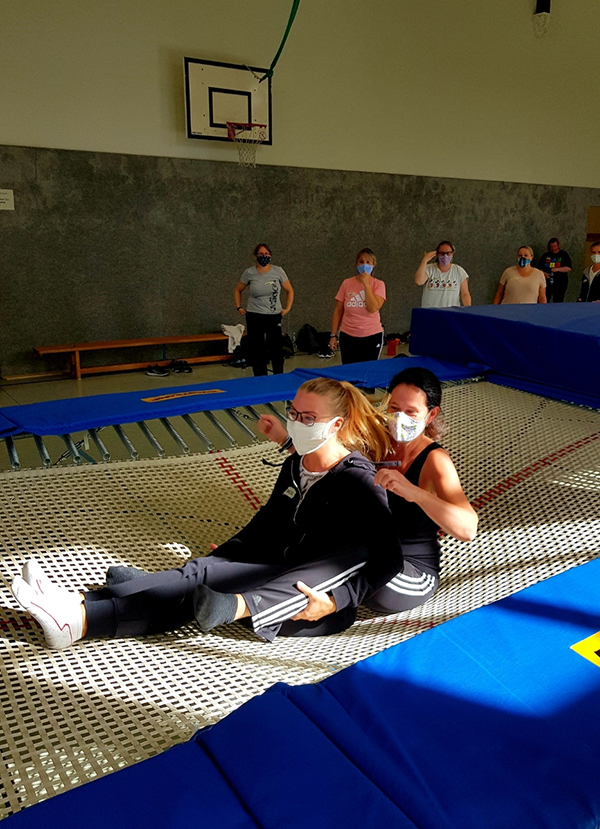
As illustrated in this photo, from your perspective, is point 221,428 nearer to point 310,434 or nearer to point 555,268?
point 310,434

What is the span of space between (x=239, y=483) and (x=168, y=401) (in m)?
0.75

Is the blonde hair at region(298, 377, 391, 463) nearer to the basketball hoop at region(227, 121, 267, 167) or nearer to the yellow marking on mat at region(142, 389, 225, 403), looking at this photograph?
the yellow marking on mat at region(142, 389, 225, 403)

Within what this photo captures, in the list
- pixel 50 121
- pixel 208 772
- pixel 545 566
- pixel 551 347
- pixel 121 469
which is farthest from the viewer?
pixel 50 121

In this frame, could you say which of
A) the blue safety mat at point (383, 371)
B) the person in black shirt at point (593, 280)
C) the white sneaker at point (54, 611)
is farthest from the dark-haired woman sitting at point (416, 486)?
the person in black shirt at point (593, 280)

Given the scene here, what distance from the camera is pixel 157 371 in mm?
6734

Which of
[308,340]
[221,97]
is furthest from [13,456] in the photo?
[308,340]

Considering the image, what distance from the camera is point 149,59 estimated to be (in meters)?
6.44

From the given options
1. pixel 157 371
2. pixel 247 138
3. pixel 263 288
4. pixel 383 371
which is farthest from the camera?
pixel 247 138

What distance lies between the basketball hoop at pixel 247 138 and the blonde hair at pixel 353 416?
19.0ft

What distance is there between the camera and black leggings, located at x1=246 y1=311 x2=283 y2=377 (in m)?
5.95

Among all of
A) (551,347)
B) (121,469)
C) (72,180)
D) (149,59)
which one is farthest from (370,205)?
(121,469)

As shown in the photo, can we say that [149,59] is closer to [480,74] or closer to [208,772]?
[480,74]

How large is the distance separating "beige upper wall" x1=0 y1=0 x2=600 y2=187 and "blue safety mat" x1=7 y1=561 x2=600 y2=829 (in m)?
6.15

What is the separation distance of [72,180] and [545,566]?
580 cm
